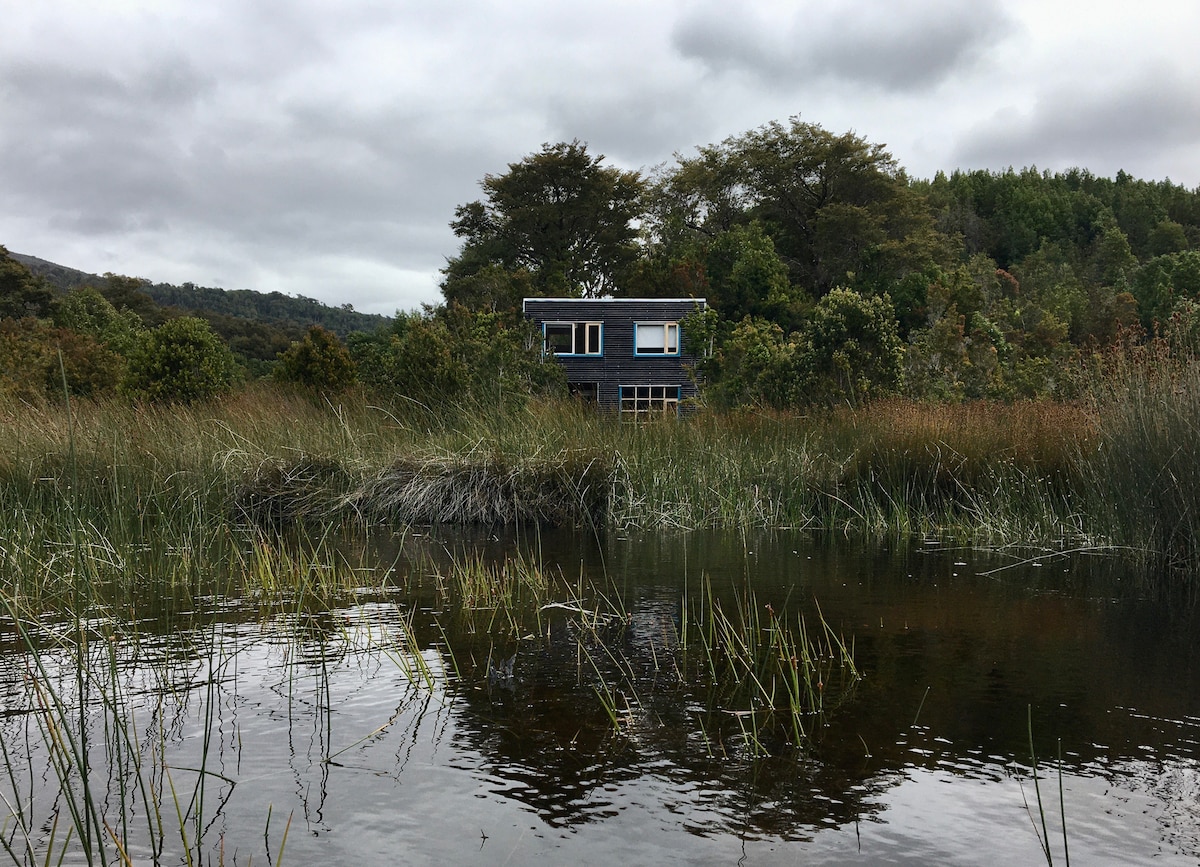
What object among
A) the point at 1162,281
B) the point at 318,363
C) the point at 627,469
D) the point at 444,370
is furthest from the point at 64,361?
the point at 1162,281

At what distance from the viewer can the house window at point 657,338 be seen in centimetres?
3559

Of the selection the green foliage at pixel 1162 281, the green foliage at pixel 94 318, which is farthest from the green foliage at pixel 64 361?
the green foliage at pixel 1162 281

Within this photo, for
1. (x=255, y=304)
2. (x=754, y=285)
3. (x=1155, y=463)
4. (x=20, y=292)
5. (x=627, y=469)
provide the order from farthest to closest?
1. (x=255, y=304)
2. (x=20, y=292)
3. (x=754, y=285)
4. (x=627, y=469)
5. (x=1155, y=463)

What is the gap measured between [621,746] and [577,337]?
3326 cm

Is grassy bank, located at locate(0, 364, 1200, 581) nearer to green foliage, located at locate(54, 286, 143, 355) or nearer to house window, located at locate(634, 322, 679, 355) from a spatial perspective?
house window, located at locate(634, 322, 679, 355)

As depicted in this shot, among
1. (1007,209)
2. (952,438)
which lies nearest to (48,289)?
(952,438)

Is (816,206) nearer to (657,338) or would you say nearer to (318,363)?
(657,338)

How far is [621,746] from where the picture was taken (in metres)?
3.13

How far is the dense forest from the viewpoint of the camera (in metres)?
17.3

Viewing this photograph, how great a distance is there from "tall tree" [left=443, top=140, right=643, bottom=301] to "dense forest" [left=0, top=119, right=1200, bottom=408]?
10 centimetres

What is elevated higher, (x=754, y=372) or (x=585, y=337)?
(x=585, y=337)

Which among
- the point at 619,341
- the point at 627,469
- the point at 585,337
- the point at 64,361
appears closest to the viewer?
the point at 627,469

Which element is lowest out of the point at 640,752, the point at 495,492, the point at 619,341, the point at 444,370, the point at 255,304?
the point at 640,752

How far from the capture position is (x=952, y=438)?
8.70 metres
